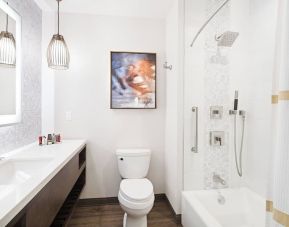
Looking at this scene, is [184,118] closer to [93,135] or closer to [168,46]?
[168,46]

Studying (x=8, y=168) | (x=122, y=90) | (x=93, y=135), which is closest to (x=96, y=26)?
(x=122, y=90)

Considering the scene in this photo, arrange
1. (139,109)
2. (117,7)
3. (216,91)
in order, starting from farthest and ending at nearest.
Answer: (139,109), (117,7), (216,91)

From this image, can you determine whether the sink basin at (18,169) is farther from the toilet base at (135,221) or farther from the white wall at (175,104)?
the white wall at (175,104)

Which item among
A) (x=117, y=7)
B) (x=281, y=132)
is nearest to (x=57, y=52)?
(x=117, y=7)

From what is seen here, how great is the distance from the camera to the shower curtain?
69 centimetres

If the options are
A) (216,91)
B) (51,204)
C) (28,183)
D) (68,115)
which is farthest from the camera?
(68,115)

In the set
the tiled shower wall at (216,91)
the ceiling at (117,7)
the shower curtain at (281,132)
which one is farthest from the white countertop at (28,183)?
the ceiling at (117,7)

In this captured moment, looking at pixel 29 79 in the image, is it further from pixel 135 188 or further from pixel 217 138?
pixel 217 138

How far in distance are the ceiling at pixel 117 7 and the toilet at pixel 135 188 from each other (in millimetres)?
1711

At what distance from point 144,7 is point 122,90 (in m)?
1.02

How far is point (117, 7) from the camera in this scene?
2.19 metres

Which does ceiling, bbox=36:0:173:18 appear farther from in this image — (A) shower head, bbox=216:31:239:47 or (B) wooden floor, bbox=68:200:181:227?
(B) wooden floor, bbox=68:200:181:227

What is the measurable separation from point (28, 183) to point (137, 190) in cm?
107

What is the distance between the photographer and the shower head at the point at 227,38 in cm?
171
